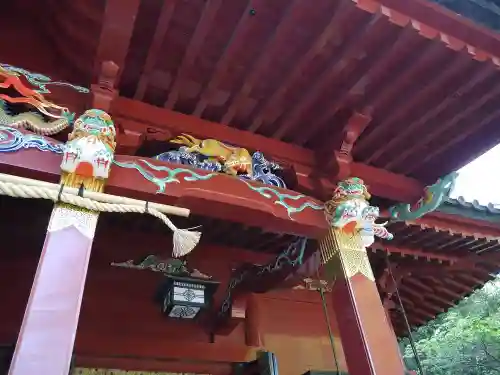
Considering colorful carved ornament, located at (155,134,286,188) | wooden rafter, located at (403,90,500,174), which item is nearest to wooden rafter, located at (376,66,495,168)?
wooden rafter, located at (403,90,500,174)

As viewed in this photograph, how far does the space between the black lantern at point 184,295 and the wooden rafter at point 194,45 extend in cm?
174

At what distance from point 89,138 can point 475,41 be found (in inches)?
97.2

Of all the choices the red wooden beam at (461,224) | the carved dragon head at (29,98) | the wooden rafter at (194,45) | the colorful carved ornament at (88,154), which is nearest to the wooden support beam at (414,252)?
the red wooden beam at (461,224)

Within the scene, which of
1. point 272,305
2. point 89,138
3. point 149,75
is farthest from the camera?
point 272,305

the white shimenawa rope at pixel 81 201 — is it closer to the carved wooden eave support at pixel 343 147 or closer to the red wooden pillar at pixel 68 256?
the red wooden pillar at pixel 68 256

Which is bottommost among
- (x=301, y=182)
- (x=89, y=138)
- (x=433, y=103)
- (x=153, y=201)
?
(x=153, y=201)

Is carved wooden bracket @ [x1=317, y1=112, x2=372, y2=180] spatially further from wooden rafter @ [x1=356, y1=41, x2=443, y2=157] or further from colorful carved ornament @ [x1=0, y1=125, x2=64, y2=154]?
colorful carved ornament @ [x1=0, y1=125, x2=64, y2=154]

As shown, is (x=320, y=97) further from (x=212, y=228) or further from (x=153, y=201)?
(x=212, y=228)

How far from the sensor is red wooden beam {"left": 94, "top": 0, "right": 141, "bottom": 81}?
8.26 feet

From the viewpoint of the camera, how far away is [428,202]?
144 inches

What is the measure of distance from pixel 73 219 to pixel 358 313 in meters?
1.86

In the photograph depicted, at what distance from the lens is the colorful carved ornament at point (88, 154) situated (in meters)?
2.51

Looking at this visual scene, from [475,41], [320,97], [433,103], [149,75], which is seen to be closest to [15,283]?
[149,75]

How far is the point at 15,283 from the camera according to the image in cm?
379
